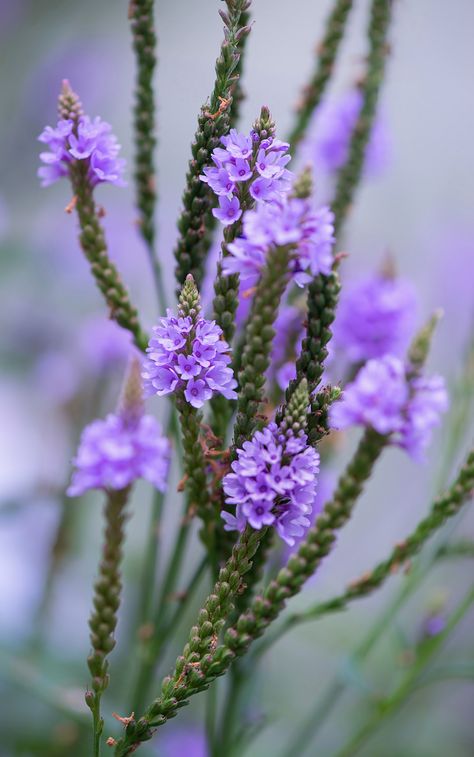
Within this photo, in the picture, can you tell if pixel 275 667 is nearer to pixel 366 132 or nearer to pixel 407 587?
pixel 407 587

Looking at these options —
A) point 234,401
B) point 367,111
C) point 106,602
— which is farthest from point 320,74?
point 106,602

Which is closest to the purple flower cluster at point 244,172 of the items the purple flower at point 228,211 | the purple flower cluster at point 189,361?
the purple flower at point 228,211

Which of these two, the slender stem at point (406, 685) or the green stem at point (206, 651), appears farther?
the slender stem at point (406, 685)

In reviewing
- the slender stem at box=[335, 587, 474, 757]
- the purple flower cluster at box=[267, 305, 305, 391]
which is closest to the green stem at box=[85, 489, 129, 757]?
the purple flower cluster at box=[267, 305, 305, 391]

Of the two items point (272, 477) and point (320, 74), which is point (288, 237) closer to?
point (272, 477)

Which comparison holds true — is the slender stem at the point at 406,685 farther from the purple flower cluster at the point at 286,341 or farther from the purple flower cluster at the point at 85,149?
the purple flower cluster at the point at 85,149

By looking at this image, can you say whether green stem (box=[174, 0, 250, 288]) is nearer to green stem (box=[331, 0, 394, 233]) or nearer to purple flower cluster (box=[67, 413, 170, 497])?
purple flower cluster (box=[67, 413, 170, 497])
